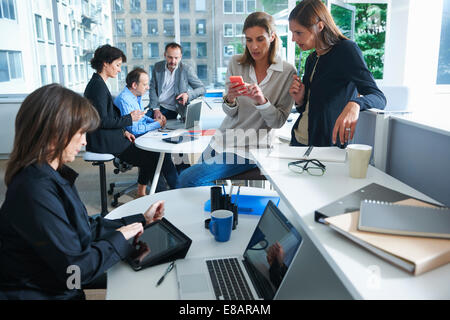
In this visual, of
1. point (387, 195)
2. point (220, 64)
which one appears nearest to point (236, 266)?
point (387, 195)

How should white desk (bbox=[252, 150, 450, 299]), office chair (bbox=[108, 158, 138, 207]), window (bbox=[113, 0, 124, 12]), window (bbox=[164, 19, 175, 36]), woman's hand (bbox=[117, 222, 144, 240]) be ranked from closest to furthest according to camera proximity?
white desk (bbox=[252, 150, 450, 299])
woman's hand (bbox=[117, 222, 144, 240])
office chair (bbox=[108, 158, 138, 207])
window (bbox=[113, 0, 124, 12])
window (bbox=[164, 19, 175, 36])

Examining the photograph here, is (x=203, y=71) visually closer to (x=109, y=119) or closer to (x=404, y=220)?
(x=109, y=119)

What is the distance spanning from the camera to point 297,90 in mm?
1736

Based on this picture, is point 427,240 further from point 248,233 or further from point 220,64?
point 220,64

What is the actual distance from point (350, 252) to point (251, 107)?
4.09 feet

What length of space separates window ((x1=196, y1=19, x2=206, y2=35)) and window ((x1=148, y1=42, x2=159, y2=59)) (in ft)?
2.13

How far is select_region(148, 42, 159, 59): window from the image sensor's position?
5566mm

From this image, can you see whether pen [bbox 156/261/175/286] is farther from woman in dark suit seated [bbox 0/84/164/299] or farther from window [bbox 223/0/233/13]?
window [bbox 223/0/233/13]

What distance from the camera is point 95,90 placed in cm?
293

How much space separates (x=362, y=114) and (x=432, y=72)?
4801 mm

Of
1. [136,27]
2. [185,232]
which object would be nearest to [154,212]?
[185,232]

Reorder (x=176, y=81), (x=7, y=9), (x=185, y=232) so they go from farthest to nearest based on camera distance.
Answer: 1. (x=7, y=9)
2. (x=176, y=81)
3. (x=185, y=232)

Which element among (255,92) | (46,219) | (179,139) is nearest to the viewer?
(46,219)

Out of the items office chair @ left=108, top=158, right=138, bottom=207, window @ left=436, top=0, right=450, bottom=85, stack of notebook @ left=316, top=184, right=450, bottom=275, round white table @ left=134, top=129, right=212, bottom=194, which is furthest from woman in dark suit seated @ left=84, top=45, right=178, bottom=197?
window @ left=436, top=0, right=450, bottom=85
